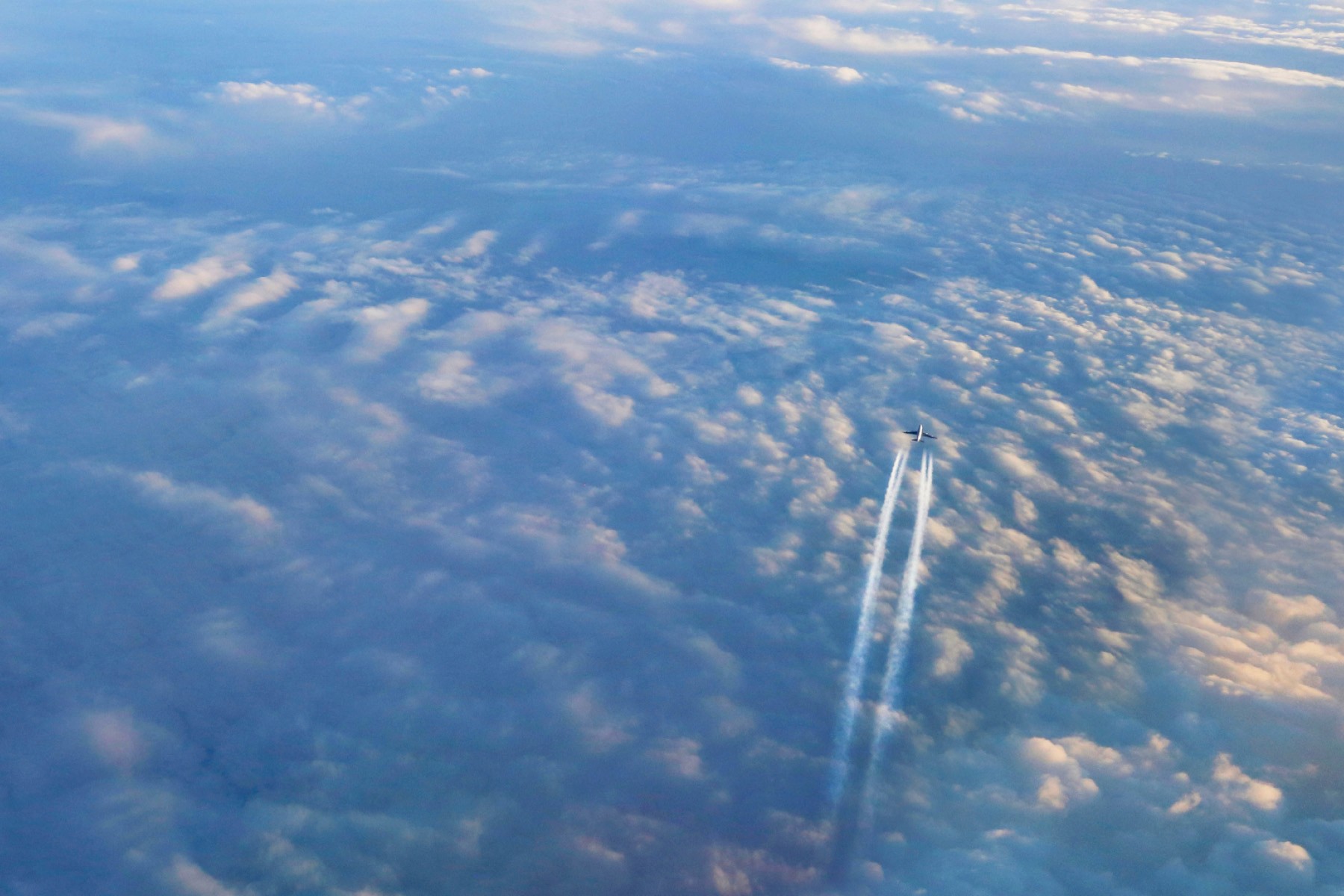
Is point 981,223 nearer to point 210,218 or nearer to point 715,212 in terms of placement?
point 715,212

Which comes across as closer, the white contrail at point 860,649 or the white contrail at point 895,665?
the white contrail at point 895,665

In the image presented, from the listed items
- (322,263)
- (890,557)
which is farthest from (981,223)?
(322,263)

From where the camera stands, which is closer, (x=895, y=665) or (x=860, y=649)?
(x=895, y=665)

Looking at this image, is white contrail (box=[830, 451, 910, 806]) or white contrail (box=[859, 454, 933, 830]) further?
white contrail (box=[830, 451, 910, 806])

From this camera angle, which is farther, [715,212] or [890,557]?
[715,212]
